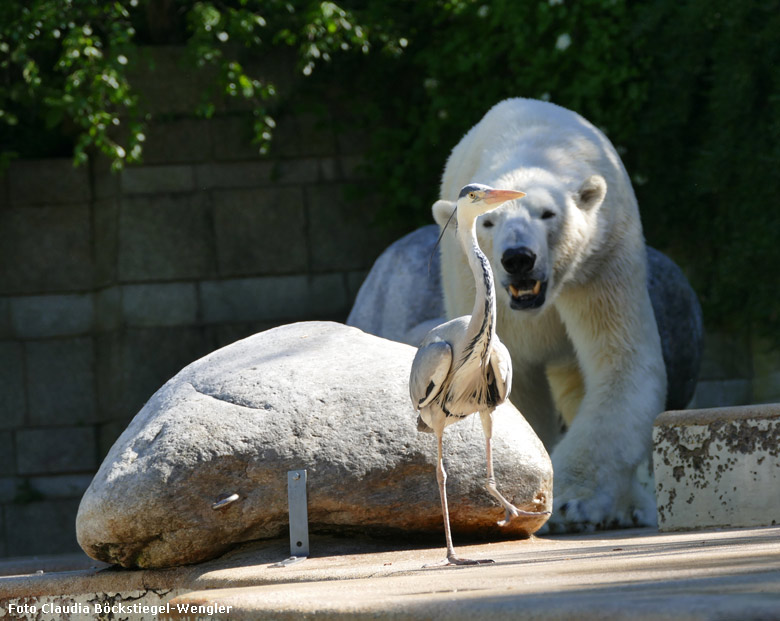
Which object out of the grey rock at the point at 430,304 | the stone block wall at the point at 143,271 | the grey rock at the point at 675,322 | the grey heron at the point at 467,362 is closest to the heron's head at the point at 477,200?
the grey heron at the point at 467,362

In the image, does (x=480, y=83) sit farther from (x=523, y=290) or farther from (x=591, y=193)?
(x=523, y=290)

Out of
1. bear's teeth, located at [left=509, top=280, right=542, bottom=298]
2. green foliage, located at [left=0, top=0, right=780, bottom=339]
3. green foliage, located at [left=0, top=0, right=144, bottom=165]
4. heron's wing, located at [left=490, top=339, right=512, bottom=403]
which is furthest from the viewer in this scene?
green foliage, located at [left=0, top=0, right=144, bottom=165]

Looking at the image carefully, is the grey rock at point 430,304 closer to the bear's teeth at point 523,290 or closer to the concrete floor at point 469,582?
the bear's teeth at point 523,290

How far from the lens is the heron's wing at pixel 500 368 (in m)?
2.97

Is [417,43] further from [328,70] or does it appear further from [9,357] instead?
[9,357]

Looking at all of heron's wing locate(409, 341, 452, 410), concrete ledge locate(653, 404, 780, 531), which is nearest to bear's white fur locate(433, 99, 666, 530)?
concrete ledge locate(653, 404, 780, 531)

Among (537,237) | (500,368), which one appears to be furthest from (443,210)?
(500,368)

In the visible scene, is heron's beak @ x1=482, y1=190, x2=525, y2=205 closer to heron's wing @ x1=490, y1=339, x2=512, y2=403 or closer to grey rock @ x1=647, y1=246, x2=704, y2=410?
heron's wing @ x1=490, y1=339, x2=512, y2=403

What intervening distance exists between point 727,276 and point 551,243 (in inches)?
82.9

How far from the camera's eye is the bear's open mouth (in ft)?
15.1

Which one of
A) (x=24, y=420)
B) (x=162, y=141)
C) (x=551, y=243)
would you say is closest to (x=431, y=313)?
(x=551, y=243)

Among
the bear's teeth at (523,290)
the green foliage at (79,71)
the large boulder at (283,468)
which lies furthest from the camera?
the green foliage at (79,71)

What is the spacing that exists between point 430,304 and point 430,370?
11.3 ft

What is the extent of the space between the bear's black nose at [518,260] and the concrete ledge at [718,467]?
1.04 meters
